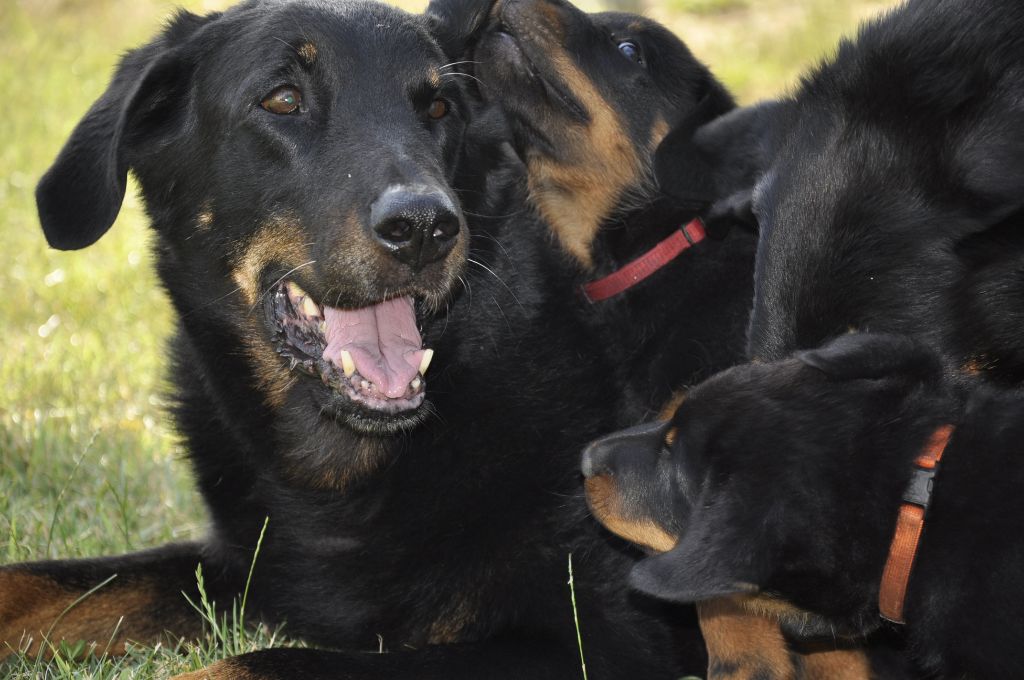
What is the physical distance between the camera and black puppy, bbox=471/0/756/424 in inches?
149

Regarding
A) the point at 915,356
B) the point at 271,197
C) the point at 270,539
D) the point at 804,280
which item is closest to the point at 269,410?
the point at 270,539

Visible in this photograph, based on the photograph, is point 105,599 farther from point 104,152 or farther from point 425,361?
point 104,152

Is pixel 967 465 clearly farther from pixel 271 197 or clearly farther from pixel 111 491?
pixel 111 491

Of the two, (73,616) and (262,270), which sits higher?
(262,270)

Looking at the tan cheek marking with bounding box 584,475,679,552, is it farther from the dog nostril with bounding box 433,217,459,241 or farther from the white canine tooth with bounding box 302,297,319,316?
the white canine tooth with bounding box 302,297,319,316

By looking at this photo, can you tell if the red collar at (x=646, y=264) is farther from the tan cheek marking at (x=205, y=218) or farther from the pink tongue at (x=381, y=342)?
the tan cheek marking at (x=205, y=218)

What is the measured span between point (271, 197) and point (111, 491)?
5.20 feet

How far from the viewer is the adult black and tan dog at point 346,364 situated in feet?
10.7

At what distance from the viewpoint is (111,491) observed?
4414mm

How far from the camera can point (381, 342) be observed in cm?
343

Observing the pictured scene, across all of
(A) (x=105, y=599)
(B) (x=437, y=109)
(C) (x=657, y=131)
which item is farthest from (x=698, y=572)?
(C) (x=657, y=131)

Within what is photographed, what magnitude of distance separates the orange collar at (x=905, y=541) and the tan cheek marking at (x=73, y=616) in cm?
192

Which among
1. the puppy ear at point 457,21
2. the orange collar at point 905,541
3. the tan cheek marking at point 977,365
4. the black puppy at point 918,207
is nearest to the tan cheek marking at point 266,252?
the puppy ear at point 457,21

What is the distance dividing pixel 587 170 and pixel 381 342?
3.55 feet
